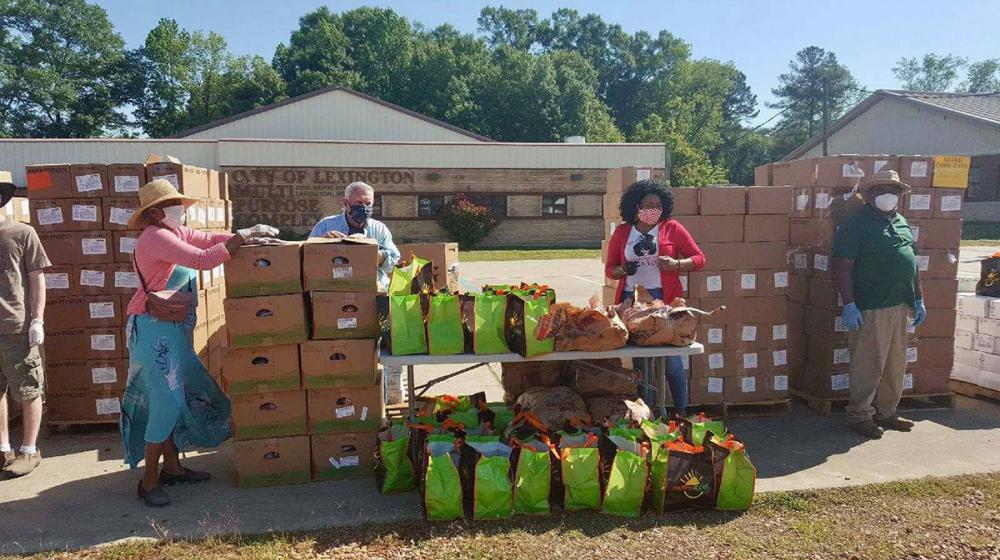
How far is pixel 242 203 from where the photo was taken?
25406 millimetres

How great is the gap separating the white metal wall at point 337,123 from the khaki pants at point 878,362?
25967 millimetres

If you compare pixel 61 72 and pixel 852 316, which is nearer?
pixel 852 316

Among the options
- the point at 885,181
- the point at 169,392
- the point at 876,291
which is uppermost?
the point at 885,181

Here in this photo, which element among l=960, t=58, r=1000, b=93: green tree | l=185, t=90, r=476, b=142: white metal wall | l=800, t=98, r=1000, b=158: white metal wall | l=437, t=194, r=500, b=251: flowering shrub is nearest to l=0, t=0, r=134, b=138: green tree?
l=185, t=90, r=476, b=142: white metal wall

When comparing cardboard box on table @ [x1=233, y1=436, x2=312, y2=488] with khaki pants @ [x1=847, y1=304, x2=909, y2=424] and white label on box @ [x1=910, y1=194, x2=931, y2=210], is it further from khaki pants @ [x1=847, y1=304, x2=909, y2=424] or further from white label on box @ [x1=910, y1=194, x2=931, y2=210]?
white label on box @ [x1=910, y1=194, x2=931, y2=210]

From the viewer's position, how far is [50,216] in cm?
555

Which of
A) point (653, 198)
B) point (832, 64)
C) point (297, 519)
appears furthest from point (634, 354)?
point (832, 64)

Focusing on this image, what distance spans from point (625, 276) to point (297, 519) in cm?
283

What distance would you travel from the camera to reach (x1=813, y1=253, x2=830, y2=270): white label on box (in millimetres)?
6086

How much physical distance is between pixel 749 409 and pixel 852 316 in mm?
1217

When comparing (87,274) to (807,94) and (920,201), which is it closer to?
(920,201)

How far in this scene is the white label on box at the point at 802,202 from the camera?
20.5ft

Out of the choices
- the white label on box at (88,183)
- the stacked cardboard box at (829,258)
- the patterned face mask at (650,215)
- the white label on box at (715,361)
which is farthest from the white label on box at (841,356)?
the white label on box at (88,183)

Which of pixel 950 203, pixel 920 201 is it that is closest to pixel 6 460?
pixel 920 201
